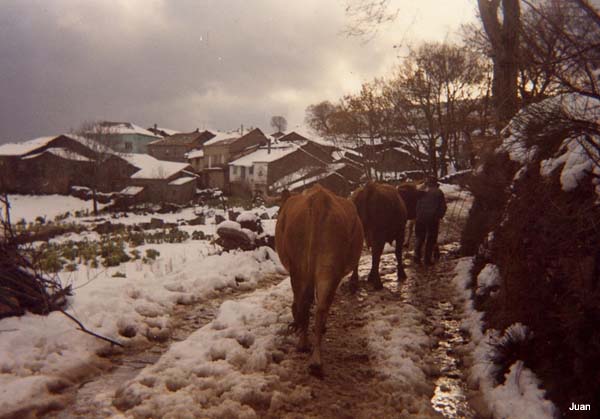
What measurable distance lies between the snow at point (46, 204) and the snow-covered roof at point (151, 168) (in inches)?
239

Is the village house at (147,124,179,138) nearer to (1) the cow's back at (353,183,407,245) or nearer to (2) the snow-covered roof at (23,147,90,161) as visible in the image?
(2) the snow-covered roof at (23,147,90,161)

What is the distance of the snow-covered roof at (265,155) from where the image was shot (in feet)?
165

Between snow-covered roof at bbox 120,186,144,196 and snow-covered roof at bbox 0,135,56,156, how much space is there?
12.5 meters

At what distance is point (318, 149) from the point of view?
4816 cm

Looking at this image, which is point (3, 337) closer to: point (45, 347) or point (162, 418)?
point (45, 347)

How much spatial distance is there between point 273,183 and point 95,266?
3518 cm

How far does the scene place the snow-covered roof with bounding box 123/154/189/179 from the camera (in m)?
49.0

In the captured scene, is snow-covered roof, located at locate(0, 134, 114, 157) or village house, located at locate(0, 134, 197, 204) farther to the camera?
snow-covered roof, located at locate(0, 134, 114, 157)

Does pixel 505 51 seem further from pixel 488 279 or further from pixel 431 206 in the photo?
pixel 431 206

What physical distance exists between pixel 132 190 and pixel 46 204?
8.58 meters

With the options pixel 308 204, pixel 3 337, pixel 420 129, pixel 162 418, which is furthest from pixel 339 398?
pixel 420 129

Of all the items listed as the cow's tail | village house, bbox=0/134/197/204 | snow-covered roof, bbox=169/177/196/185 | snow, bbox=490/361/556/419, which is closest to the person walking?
the cow's tail

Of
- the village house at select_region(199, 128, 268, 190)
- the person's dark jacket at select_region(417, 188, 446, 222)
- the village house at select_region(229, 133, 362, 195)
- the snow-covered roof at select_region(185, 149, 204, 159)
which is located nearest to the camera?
the person's dark jacket at select_region(417, 188, 446, 222)

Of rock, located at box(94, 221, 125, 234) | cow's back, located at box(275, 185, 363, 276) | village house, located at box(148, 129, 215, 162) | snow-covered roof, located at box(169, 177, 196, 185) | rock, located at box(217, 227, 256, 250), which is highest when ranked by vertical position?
village house, located at box(148, 129, 215, 162)
